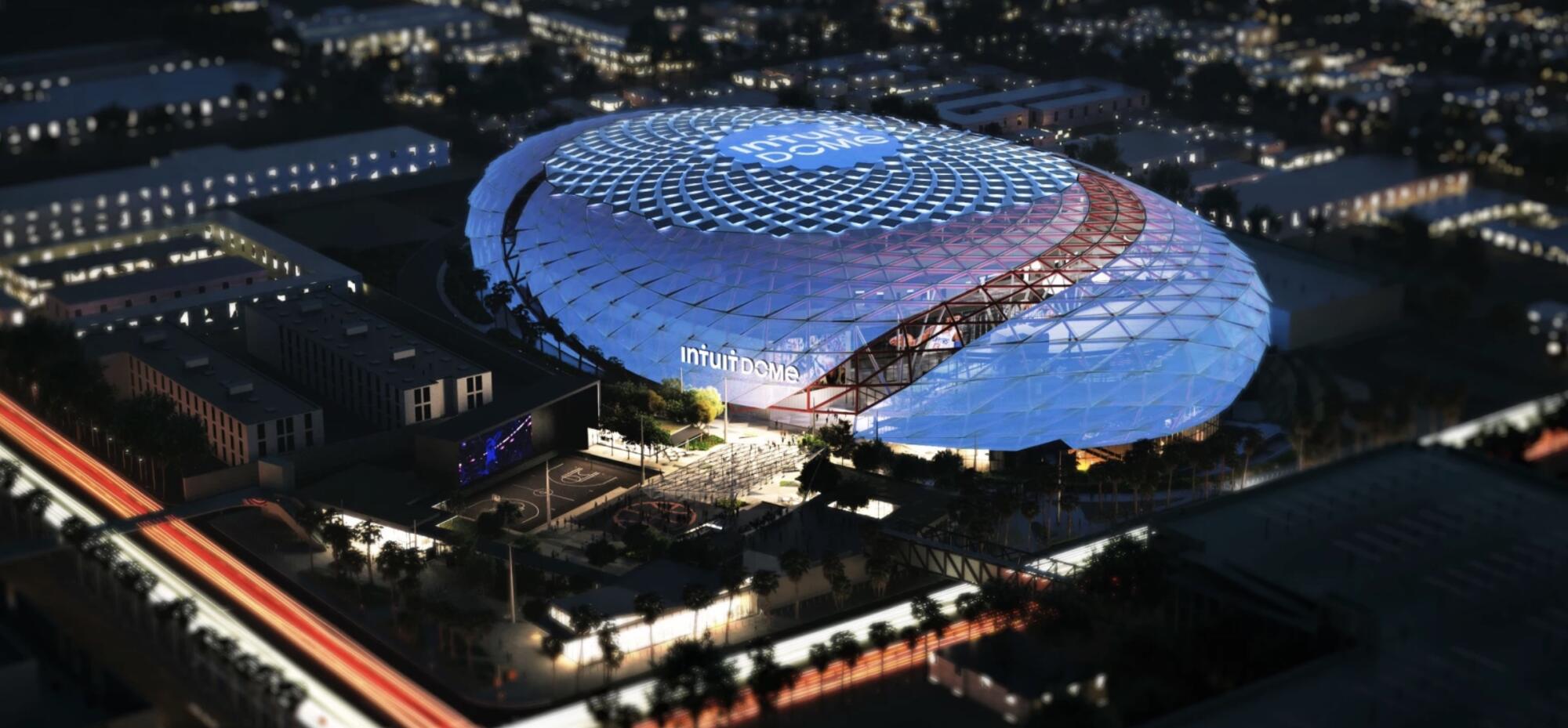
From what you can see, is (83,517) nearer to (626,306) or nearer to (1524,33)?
(626,306)

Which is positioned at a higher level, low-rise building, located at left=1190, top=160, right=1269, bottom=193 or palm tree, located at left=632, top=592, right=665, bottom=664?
low-rise building, located at left=1190, top=160, right=1269, bottom=193

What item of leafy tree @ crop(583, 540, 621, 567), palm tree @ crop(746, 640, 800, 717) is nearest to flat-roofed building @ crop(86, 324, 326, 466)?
leafy tree @ crop(583, 540, 621, 567)

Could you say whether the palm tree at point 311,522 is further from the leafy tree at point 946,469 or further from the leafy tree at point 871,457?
the leafy tree at point 946,469

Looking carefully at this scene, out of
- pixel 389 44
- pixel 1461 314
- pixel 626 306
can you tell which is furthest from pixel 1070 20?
pixel 626 306

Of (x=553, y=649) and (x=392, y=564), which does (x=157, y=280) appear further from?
(x=553, y=649)

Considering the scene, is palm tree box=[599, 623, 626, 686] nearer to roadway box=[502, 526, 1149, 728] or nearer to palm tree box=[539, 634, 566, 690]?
palm tree box=[539, 634, 566, 690]

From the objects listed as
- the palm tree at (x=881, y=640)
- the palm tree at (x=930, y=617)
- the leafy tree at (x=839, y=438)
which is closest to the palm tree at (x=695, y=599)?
the palm tree at (x=881, y=640)

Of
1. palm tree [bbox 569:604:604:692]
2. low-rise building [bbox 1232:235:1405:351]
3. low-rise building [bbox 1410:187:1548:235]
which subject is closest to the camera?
palm tree [bbox 569:604:604:692]
